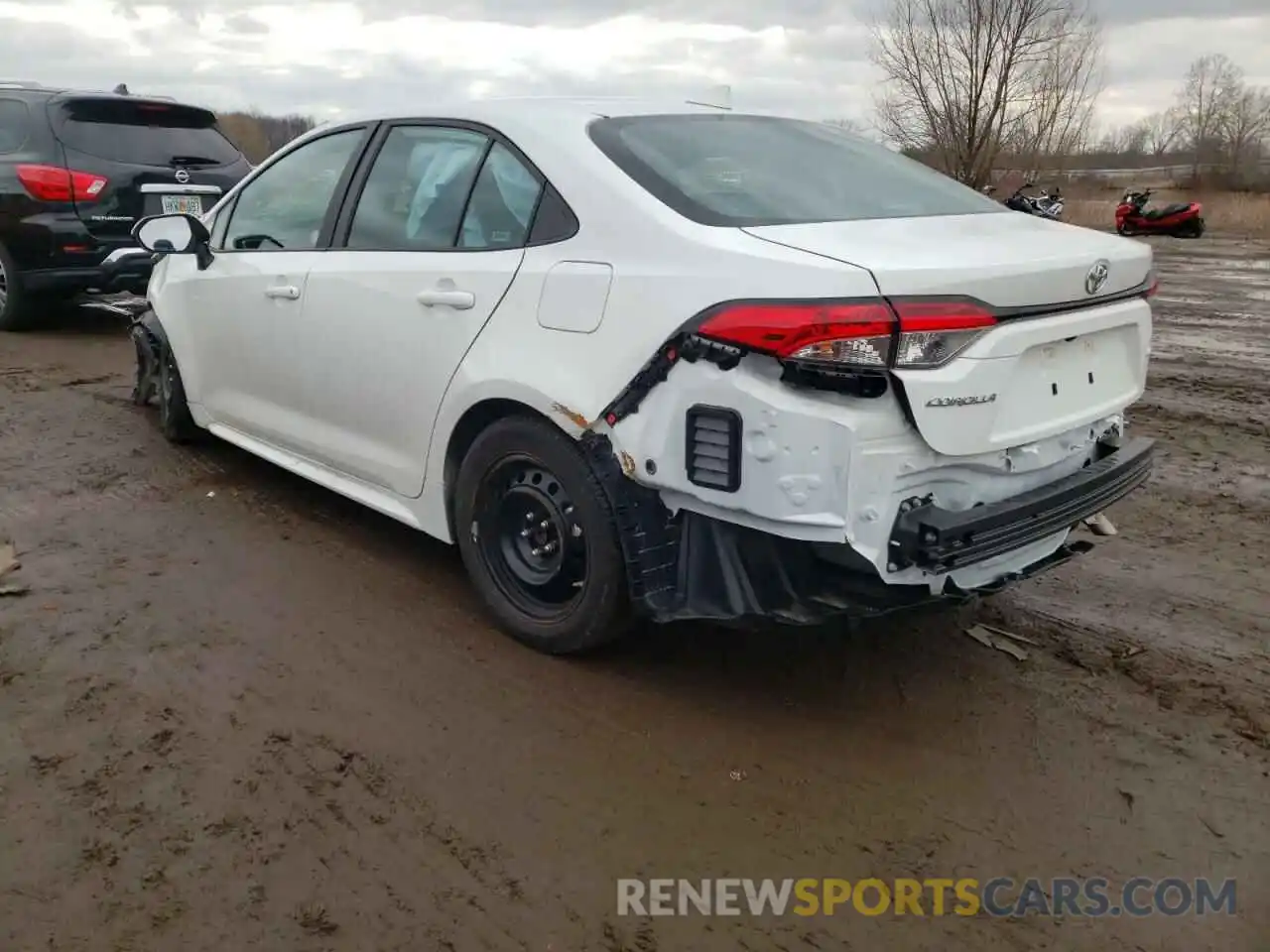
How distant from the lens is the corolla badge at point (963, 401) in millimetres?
2587

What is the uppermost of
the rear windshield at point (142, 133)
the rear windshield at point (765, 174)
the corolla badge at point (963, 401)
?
the rear windshield at point (142, 133)

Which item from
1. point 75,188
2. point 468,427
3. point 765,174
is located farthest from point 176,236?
point 75,188

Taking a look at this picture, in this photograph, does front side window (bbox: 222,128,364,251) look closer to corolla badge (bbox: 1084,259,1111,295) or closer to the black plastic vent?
the black plastic vent

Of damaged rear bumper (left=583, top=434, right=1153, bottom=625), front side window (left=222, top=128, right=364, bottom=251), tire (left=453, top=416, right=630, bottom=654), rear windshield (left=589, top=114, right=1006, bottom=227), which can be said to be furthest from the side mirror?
damaged rear bumper (left=583, top=434, right=1153, bottom=625)

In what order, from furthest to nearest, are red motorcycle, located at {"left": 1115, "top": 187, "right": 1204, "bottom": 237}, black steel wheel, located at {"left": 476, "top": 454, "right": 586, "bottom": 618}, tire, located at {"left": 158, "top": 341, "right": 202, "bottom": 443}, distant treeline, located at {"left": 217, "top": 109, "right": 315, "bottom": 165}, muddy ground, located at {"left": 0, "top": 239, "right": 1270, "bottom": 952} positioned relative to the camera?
red motorcycle, located at {"left": 1115, "top": 187, "right": 1204, "bottom": 237} → distant treeline, located at {"left": 217, "top": 109, "right": 315, "bottom": 165} → tire, located at {"left": 158, "top": 341, "right": 202, "bottom": 443} → black steel wheel, located at {"left": 476, "top": 454, "right": 586, "bottom": 618} → muddy ground, located at {"left": 0, "top": 239, "right": 1270, "bottom": 952}

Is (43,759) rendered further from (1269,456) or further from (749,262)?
(1269,456)

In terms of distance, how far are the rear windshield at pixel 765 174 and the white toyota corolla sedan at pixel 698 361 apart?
0.6 inches

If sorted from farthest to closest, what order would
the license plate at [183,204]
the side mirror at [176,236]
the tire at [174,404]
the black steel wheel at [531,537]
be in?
the license plate at [183,204] → the tire at [174,404] → the side mirror at [176,236] → the black steel wheel at [531,537]

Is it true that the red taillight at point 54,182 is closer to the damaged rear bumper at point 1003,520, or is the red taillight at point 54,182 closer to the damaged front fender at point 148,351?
the damaged front fender at point 148,351

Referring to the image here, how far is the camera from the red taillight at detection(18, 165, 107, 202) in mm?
7625

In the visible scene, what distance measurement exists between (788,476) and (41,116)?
24.4 ft

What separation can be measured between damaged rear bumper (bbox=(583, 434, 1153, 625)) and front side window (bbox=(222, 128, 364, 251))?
1877mm

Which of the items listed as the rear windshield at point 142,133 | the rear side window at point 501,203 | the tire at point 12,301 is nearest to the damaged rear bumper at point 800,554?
the rear side window at point 501,203

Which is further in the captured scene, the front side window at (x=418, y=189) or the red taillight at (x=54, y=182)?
the red taillight at (x=54, y=182)
